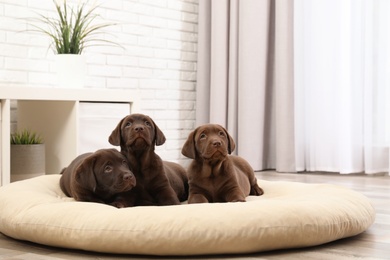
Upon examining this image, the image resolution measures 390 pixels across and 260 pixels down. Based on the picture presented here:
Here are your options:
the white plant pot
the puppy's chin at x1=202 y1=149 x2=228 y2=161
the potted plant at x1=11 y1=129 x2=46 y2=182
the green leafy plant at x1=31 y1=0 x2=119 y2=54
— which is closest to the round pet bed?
the puppy's chin at x1=202 y1=149 x2=228 y2=161

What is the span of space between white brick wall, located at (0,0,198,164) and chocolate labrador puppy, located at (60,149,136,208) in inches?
73.1

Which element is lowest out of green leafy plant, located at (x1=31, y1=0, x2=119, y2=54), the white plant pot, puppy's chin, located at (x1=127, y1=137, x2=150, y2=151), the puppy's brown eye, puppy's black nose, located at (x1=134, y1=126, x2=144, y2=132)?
the puppy's brown eye

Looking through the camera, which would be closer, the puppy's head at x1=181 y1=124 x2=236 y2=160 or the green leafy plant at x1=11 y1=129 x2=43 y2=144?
the puppy's head at x1=181 y1=124 x2=236 y2=160

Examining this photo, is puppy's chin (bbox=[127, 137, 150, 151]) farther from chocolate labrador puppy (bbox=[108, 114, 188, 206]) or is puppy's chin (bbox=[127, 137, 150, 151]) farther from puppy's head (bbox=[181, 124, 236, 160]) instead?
puppy's head (bbox=[181, 124, 236, 160])

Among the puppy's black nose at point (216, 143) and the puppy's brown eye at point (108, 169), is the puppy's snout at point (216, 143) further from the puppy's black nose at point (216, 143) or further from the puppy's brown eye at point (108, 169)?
the puppy's brown eye at point (108, 169)

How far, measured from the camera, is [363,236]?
225 centimetres

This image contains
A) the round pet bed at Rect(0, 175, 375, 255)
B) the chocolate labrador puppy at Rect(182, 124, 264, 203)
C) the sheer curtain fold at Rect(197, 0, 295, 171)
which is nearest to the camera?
the round pet bed at Rect(0, 175, 375, 255)

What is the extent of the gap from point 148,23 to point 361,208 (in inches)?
122

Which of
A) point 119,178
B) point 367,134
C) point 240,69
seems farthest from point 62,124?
point 367,134

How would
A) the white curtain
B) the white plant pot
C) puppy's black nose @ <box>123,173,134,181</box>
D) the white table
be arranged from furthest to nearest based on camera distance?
the white curtain
the white plant pot
the white table
puppy's black nose @ <box>123,173,134,181</box>

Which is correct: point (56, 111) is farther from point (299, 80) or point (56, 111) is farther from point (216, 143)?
point (299, 80)

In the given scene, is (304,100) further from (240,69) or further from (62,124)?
(62,124)

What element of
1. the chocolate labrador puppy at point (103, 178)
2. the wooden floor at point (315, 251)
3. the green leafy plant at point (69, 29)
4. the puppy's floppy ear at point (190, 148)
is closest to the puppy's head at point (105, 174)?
the chocolate labrador puppy at point (103, 178)

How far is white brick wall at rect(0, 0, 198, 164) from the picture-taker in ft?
13.5
